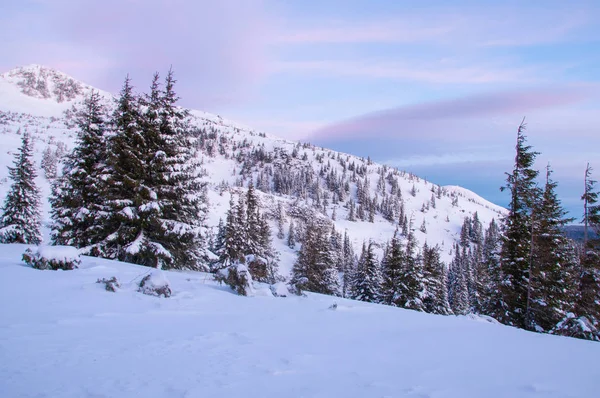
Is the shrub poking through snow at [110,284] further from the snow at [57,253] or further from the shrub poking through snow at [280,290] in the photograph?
the shrub poking through snow at [280,290]

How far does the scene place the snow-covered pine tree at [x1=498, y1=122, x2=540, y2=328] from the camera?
1678 centimetres

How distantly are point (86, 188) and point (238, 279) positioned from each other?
12741 mm

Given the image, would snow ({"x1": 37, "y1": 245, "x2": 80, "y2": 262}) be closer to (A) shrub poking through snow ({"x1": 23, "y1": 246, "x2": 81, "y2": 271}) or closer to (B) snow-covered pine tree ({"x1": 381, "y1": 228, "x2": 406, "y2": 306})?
(A) shrub poking through snow ({"x1": 23, "y1": 246, "x2": 81, "y2": 271})

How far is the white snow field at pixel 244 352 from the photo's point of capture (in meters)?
3.16

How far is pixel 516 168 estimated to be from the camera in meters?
18.3

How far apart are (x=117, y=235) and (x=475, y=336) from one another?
14.2 metres

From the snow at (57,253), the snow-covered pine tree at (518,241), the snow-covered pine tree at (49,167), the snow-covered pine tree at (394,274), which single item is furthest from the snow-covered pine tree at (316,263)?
the snow-covered pine tree at (49,167)

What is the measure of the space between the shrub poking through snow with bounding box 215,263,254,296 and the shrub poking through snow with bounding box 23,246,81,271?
385 centimetres

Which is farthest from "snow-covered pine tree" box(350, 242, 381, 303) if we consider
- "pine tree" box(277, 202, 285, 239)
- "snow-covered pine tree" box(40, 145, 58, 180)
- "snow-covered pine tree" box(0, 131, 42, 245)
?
"snow-covered pine tree" box(40, 145, 58, 180)

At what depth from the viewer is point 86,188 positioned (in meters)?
16.7

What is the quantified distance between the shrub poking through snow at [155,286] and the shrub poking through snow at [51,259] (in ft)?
8.71

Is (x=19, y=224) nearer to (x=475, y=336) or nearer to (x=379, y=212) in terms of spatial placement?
(x=475, y=336)

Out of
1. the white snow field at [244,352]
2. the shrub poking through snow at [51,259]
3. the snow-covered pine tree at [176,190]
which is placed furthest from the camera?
the snow-covered pine tree at [176,190]

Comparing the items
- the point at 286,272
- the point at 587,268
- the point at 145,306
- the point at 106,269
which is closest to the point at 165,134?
the point at 106,269
